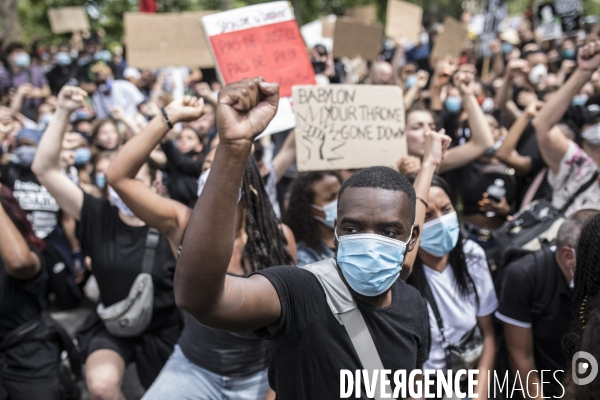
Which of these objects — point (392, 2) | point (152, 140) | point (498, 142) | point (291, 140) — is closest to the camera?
point (152, 140)

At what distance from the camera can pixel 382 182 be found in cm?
186

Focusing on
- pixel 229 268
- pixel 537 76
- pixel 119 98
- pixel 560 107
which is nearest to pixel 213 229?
pixel 229 268

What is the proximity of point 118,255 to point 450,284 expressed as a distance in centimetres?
194

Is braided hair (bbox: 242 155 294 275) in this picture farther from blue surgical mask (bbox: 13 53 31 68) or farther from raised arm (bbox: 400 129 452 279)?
blue surgical mask (bbox: 13 53 31 68)

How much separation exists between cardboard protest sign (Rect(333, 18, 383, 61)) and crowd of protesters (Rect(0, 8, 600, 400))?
1681 mm

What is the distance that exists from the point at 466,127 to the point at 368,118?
2.12 m

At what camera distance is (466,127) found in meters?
5.10

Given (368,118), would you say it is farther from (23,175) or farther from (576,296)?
(23,175)

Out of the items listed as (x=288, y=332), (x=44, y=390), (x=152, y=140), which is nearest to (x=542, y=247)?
(x=288, y=332)

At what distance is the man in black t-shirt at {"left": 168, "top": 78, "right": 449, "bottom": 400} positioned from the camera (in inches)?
51.9

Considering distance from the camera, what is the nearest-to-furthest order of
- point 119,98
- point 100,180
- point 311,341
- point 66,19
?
point 311,341, point 100,180, point 119,98, point 66,19

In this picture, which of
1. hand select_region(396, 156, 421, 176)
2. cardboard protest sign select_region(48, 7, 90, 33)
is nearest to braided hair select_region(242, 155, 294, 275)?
hand select_region(396, 156, 421, 176)

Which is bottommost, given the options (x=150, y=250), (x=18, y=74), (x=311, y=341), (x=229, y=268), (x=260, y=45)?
(x=18, y=74)

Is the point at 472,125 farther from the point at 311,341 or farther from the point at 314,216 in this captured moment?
the point at 311,341
